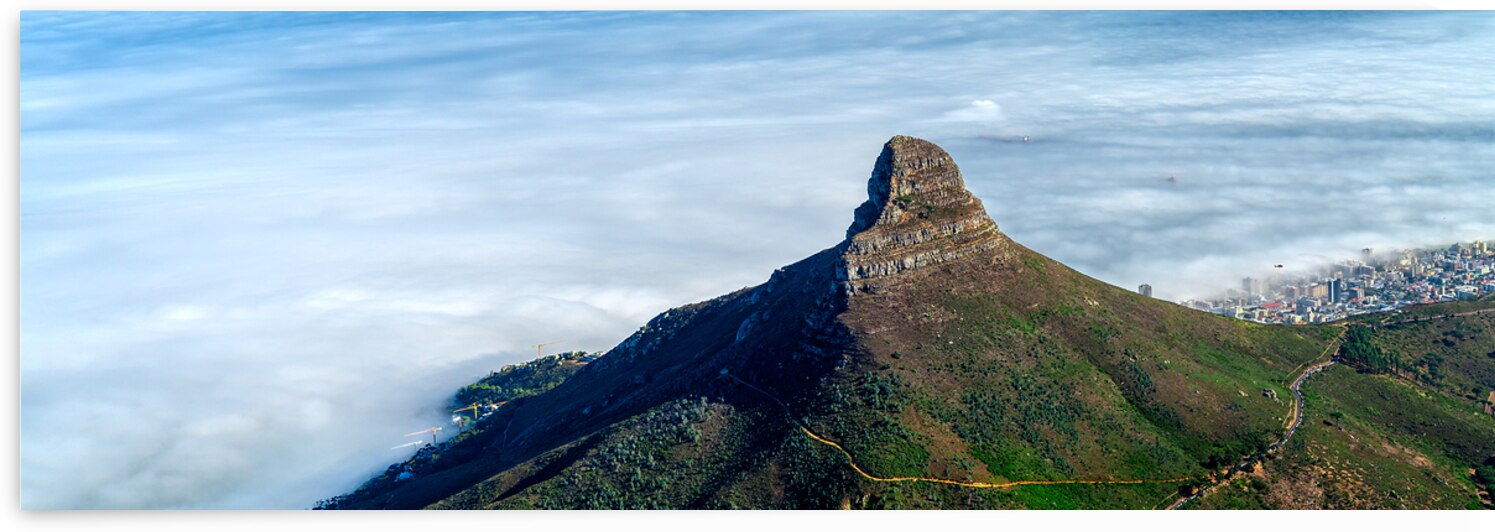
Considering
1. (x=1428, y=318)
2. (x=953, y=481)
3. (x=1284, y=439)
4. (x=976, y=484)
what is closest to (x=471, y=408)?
(x=953, y=481)

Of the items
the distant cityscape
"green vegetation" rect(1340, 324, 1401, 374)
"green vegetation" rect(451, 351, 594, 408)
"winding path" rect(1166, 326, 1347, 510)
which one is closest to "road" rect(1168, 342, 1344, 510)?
"winding path" rect(1166, 326, 1347, 510)

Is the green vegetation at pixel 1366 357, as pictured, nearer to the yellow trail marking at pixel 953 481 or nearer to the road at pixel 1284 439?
the road at pixel 1284 439

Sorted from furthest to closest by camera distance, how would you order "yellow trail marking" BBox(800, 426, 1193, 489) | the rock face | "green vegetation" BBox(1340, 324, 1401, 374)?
"green vegetation" BBox(1340, 324, 1401, 374) → the rock face → "yellow trail marking" BBox(800, 426, 1193, 489)

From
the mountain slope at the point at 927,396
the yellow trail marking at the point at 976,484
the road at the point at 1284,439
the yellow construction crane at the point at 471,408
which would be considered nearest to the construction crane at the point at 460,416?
the yellow construction crane at the point at 471,408

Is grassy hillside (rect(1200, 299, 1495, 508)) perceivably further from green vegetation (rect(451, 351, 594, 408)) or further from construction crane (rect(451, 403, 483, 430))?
construction crane (rect(451, 403, 483, 430))

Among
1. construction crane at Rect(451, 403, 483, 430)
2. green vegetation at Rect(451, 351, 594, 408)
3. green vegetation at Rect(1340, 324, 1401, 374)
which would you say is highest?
green vegetation at Rect(1340, 324, 1401, 374)

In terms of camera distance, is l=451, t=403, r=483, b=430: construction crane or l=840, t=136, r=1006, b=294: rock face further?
l=451, t=403, r=483, b=430: construction crane
